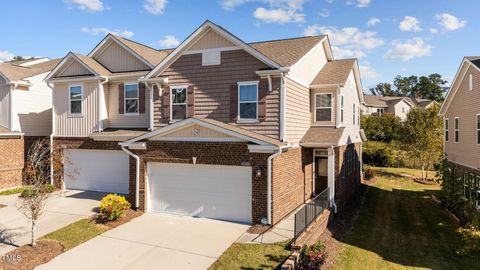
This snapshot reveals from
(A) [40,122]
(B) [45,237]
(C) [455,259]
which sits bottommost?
(C) [455,259]

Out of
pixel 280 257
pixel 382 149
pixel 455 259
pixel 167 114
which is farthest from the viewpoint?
pixel 382 149

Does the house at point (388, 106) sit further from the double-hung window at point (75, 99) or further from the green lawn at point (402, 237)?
the double-hung window at point (75, 99)

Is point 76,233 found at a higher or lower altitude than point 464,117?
lower

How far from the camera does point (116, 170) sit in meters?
17.7

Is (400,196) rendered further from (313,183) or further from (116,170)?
(116,170)

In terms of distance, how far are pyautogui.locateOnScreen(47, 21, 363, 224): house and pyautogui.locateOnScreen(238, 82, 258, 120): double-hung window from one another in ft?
0.14

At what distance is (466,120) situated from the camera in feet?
54.4

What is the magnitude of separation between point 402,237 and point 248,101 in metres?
8.37

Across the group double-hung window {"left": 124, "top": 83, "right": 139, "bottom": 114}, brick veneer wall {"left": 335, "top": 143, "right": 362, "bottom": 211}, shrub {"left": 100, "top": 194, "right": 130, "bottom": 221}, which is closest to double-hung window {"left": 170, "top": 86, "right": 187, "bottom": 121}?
double-hung window {"left": 124, "top": 83, "right": 139, "bottom": 114}

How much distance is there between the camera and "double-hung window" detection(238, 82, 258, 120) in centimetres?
1387

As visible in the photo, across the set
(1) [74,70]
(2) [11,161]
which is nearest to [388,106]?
→ (1) [74,70]

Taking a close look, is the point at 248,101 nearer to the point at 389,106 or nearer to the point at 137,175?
the point at 137,175

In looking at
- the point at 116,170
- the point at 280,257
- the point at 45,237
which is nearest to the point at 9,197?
the point at 116,170

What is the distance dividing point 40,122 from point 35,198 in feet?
42.3
